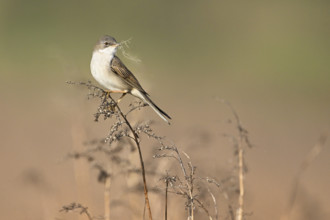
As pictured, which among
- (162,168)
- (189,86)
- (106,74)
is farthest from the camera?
(189,86)

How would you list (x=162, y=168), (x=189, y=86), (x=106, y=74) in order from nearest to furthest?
1. (x=162, y=168)
2. (x=106, y=74)
3. (x=189, y=86)

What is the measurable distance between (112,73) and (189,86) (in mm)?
16178

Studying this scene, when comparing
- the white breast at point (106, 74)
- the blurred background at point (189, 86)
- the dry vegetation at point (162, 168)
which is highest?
the blurred background at point (189, 86)

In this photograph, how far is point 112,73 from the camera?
5949 millimetres

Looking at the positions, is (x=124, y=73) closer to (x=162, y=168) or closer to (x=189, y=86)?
(x=162, y=168)

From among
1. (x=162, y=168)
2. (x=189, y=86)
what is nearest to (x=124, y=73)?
(x=162, y=168)

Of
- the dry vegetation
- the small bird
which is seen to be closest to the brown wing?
the small bird

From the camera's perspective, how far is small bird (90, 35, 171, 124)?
5.91 m

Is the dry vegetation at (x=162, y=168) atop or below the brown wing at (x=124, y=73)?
below

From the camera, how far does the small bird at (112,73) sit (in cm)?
591

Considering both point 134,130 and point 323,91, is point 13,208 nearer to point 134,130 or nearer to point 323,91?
point 134,130

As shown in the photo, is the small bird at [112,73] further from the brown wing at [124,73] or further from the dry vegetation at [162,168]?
the dry vegetation at [162,168]

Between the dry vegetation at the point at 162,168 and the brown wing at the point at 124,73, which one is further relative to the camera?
the brown wing at the point at 124,73

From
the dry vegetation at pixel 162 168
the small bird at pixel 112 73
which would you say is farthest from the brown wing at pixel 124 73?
the dry vegetation at pixel 162 168
